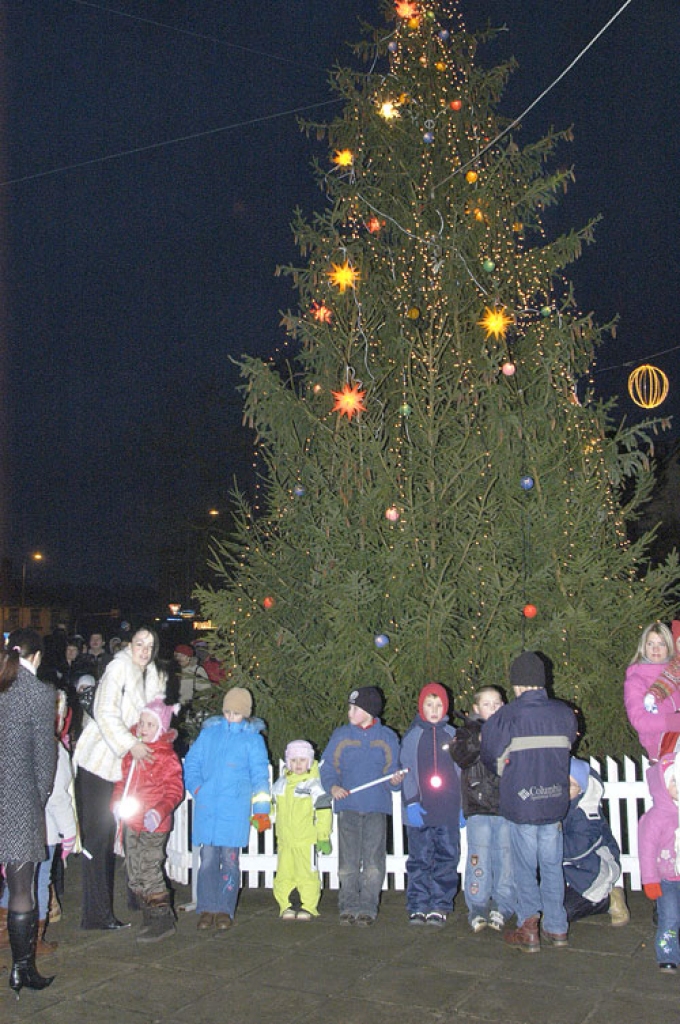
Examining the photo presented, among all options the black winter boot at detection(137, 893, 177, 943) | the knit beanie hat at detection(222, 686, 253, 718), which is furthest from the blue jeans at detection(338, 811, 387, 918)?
the black winter boot at detection(137, 893, 177, 943)

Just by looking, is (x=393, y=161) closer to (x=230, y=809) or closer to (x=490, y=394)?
(x=490, y=394)

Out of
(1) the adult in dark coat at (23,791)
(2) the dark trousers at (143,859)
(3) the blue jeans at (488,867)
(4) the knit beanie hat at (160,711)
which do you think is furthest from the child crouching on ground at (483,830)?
(1) the adult in dark coat at (23,791)

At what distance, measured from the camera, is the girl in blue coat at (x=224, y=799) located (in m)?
6.54

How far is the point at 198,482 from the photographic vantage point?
3634 cm

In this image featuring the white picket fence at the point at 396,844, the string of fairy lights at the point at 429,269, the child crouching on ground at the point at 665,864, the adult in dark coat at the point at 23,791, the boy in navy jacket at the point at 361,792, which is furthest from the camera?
the string of fairy lights at the point at 429,269

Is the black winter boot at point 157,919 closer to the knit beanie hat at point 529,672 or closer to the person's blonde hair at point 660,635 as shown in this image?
the knit beanie hat at point 529,672

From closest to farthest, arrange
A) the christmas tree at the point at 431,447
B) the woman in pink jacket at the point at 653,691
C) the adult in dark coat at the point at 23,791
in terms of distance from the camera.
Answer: the adult in dark coat at the point at 23,791 → the woman in pink jacket at the point at 653,691 → the christmas tree at the point at 431,447

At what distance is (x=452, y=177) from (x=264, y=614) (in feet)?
15.8

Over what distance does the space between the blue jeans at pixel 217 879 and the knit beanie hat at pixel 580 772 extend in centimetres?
247

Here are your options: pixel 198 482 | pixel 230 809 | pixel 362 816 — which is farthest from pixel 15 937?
pixel 198 482

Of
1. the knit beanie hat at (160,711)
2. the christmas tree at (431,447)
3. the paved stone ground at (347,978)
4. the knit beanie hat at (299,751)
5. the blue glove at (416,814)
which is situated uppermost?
the christmas tree at (431,447)

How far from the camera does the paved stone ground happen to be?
190 inches

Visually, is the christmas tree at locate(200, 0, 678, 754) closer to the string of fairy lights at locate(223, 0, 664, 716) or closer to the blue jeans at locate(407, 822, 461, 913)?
the string of fairy lights at locate(223, 0, 664, 716)

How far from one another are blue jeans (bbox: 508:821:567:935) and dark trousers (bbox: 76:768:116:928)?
296 centimetres
